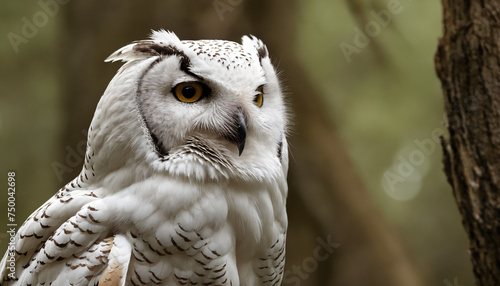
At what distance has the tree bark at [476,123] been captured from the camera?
6.37 feet

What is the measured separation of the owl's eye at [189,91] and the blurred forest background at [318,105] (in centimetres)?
139

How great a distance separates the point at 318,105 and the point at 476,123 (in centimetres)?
146

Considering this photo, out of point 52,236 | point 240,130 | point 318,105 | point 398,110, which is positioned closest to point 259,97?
point 240,130

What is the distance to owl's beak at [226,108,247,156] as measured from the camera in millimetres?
1601

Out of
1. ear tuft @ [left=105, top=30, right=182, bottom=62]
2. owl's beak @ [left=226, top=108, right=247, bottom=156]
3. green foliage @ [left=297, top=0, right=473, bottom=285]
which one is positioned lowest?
green foliage @ [left=297, top=0, right=473, bottom=285]

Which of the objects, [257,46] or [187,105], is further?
[257,46]

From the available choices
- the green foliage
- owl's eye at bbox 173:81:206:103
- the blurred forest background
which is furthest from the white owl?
the green foliage

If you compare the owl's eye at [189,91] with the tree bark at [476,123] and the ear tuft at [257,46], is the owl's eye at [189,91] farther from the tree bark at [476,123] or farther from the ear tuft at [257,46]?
the tree bark at [476,123]

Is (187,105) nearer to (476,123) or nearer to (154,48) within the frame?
(154,48)

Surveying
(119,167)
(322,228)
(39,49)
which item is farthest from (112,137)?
(39,49)

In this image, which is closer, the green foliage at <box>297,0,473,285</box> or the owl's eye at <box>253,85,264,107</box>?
the owl's eye at <box>253,85,264,107</box>

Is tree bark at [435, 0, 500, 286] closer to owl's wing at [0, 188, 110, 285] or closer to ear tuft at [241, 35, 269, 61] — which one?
ear tuft at [241, 35, 269, 61]

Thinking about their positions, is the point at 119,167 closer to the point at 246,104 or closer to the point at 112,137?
the point at 112,137

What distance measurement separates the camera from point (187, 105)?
1.61 m
